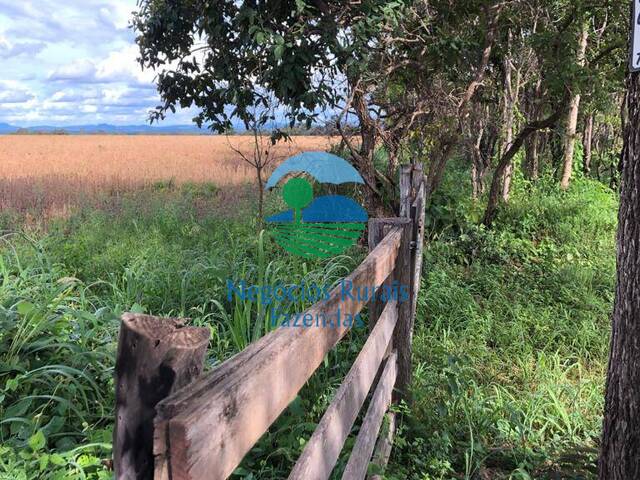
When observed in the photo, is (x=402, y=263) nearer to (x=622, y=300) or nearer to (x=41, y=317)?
(x=622, y=300)

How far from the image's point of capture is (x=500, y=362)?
3873mm

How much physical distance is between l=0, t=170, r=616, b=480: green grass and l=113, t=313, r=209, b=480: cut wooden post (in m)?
1.36

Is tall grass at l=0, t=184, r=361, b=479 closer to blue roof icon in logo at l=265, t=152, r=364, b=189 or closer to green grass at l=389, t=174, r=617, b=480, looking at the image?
green grass at l=389, t=174, r=617, b=480

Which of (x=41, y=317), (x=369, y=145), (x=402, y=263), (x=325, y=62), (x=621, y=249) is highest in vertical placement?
(x=325, y=62)

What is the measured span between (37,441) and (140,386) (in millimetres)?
1539

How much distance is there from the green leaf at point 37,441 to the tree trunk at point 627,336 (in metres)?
2.25

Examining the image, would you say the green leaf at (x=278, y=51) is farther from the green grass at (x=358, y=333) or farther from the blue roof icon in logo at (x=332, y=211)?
the blue roof icon in logo at (x=332, y=211)

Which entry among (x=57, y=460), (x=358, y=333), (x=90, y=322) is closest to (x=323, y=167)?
(x=358, y=333)

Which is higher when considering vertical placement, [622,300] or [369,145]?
[369,145]

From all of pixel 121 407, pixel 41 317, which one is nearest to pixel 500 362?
pixel 41 317

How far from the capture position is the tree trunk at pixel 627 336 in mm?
1789

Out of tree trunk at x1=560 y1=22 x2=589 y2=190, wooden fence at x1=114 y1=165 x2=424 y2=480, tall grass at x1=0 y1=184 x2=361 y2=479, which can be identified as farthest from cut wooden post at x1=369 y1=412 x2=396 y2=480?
tree trunk at x1=560 y1=22 x2=589 y2=190

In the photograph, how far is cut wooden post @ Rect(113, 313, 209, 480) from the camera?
0.76 meters

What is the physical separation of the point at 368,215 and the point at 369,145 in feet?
2.78
